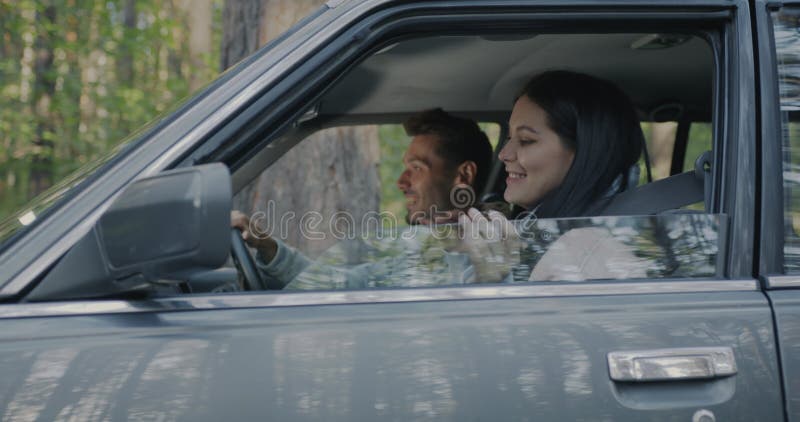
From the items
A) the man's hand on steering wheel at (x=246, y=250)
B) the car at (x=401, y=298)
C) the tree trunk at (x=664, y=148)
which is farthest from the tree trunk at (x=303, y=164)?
the car at (x=401, y=298)

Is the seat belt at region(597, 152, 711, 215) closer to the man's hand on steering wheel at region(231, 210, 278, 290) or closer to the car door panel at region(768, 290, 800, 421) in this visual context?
the car door panel at region(768, 290, 800, 421)

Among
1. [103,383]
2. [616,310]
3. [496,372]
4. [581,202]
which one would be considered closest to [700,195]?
[581,202]

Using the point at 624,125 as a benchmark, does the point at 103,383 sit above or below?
below

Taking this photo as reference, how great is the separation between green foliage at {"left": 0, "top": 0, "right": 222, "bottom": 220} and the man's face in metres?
8.74

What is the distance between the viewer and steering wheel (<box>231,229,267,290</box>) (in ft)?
8.17

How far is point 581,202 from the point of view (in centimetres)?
255

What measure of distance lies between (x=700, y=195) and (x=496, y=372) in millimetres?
937

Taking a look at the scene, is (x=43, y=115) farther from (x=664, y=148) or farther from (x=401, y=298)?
(x=401, y=298)

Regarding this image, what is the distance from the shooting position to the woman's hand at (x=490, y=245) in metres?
2.06

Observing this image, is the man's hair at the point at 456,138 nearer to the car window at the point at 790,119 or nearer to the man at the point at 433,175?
the man at the point at 433,175

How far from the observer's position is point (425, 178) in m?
3.43

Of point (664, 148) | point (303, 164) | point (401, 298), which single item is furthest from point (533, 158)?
point (303, 164)

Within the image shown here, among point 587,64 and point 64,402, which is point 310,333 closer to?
point 64,402

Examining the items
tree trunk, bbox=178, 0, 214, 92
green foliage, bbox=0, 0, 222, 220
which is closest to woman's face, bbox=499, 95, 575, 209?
green foliage, bbox=0, 0, 222, 220
